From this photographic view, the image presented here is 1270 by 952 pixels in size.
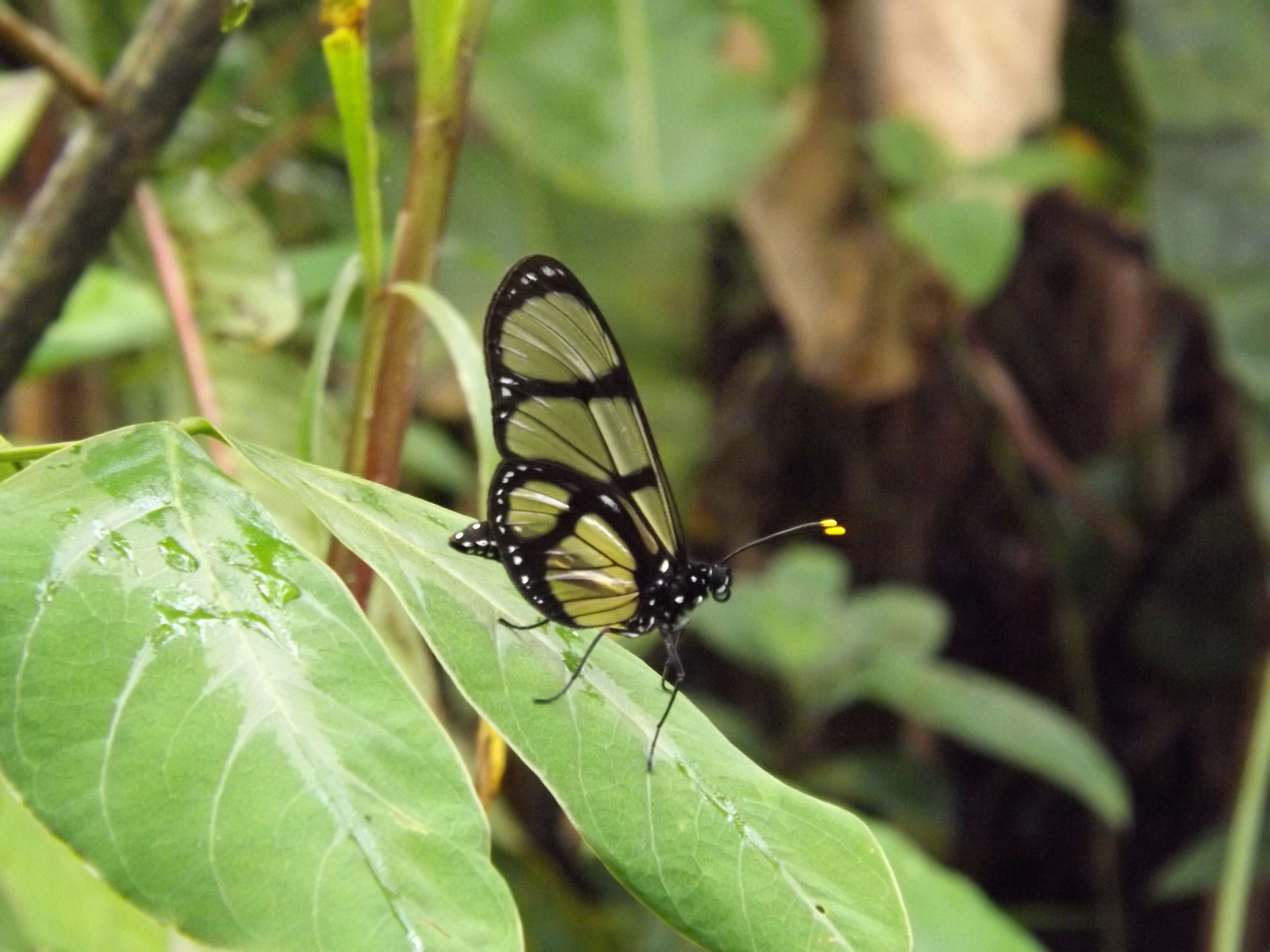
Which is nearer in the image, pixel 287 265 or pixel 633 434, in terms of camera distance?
pixel 633 434

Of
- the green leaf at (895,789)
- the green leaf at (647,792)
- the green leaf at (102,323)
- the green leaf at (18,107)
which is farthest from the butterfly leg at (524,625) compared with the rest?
the green leaf at (895,789)

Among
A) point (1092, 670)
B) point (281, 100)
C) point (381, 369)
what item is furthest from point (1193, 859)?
point (281, 100)

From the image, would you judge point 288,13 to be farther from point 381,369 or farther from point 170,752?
point 170,752

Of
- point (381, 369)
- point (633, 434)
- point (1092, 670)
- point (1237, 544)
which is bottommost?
point (1092, 670)

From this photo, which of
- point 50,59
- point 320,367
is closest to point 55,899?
point 320,367

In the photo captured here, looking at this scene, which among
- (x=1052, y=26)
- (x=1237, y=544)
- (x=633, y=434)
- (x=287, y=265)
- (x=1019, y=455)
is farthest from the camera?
(x=1019, y=455)

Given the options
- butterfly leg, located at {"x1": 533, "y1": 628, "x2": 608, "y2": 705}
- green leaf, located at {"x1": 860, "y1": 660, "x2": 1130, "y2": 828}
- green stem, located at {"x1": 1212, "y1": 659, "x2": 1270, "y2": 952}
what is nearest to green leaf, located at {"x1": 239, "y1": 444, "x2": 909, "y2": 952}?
butterfly leg, located at {"x1": 533, "y1": 628, "x2": 608, "y2": 705}
